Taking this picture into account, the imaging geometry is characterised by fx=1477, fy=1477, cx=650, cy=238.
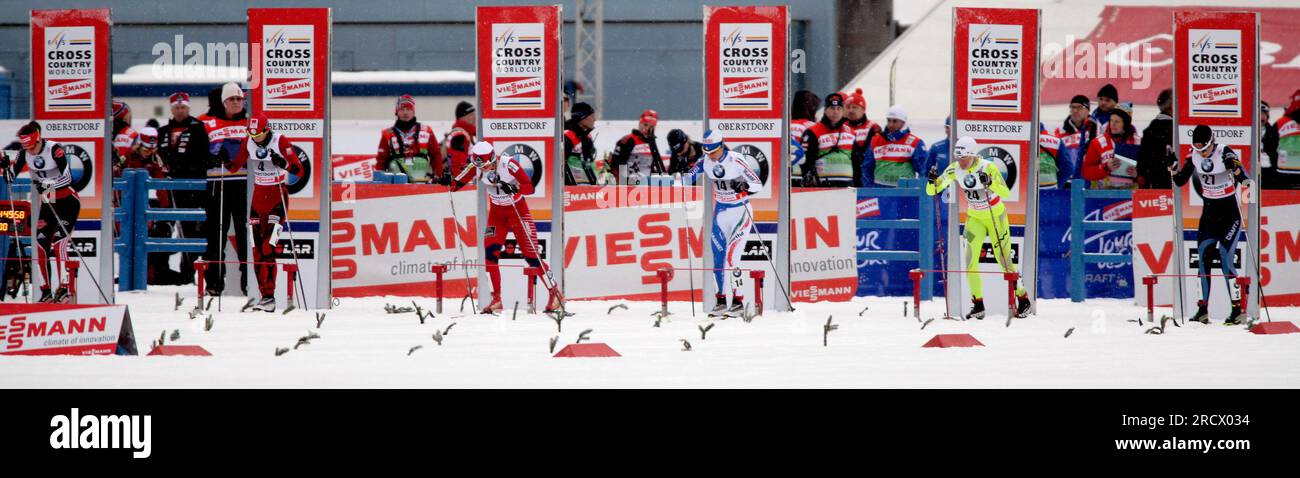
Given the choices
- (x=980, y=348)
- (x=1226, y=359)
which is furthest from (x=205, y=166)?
(x=1226, y=359)

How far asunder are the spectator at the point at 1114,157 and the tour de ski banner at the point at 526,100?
538 cm

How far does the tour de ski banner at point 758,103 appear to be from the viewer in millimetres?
12953

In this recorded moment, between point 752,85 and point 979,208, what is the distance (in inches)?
88.4

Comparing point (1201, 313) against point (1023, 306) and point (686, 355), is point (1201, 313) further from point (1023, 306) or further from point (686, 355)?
point (686, 355)

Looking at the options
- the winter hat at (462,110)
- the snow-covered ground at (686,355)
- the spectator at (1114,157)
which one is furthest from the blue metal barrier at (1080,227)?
the winter hat at (462,110)

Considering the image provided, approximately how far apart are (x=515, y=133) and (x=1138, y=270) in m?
5.82

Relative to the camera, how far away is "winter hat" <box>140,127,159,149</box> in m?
15.9

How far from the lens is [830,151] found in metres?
14.8

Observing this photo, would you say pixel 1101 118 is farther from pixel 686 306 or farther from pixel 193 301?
pixel 193 301

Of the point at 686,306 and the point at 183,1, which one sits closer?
the point at 686,306

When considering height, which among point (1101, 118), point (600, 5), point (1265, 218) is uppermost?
point (600, 5)

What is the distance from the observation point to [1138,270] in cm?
1353

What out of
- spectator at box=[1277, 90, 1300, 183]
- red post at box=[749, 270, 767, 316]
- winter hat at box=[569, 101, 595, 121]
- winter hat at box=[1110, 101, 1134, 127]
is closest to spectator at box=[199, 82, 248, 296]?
winter hat at box=[569, 101, 595, 121]
